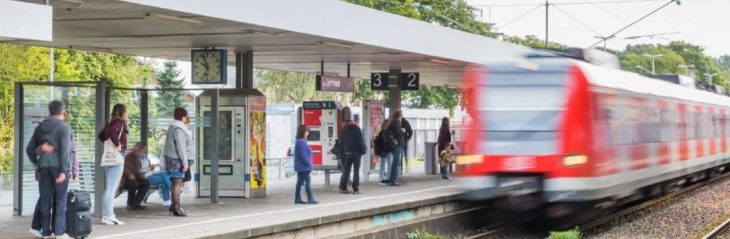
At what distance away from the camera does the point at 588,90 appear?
16.6 m

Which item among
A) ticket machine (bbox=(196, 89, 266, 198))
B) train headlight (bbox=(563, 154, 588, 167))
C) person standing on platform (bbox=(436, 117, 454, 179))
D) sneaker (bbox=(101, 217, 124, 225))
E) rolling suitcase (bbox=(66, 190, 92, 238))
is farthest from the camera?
person standing on platform (bbox=(436, 117, 454, 179))

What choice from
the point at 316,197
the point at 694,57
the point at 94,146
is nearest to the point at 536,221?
the point at 316,197

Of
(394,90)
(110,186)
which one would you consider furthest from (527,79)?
(394,90)

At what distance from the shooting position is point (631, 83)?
19422mm

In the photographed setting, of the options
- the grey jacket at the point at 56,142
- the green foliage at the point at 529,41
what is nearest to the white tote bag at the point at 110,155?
the grey jacket at the point at 56,142

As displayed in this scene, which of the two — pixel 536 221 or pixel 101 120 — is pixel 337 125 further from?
pixel 101 120

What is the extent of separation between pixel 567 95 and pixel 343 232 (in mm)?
4038

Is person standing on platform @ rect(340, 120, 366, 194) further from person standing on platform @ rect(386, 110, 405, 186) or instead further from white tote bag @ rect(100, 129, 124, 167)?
white tote bag @ rect(100, 129, 124, 167)

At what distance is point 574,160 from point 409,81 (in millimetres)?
9926

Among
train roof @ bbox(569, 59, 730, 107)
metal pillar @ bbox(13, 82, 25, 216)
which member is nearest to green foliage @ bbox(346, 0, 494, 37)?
train roof @ bbox(569, 59, 730, 107)

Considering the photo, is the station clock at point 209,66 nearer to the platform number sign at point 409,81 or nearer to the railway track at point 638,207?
the railway track at point 638,207

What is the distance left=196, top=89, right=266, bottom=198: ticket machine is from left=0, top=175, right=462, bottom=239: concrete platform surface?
12.6 inches

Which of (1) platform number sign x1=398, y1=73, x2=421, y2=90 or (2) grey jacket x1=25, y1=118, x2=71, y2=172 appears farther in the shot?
(1) platform number sign x1=398, y1=73, x2=421, y2=90

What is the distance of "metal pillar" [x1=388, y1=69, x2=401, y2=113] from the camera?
2561 centimetres
